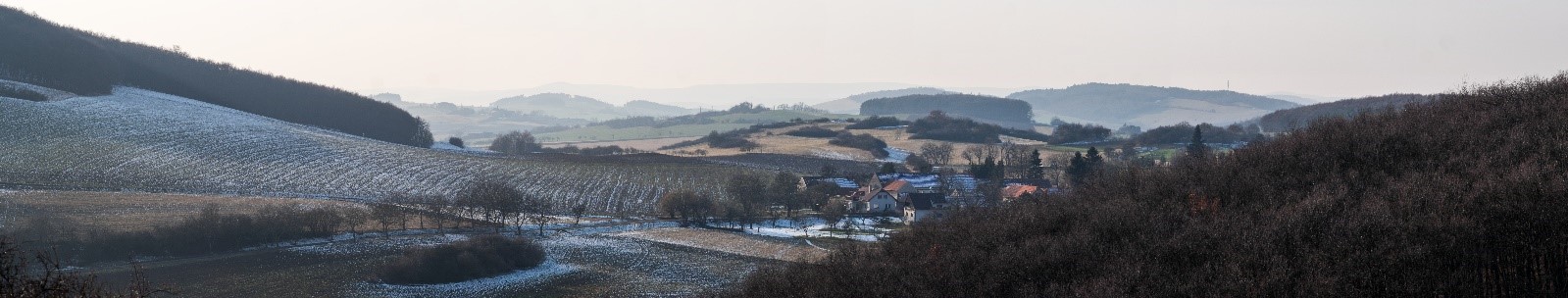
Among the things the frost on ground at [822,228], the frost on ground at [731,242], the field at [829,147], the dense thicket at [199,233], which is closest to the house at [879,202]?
the frost on ground at [822,228]

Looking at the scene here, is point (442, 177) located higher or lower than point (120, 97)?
lower

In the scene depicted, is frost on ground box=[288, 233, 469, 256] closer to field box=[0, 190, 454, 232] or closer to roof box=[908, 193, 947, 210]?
field box=[0, 190, 454, 232]

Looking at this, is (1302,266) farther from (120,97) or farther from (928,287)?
(120,97)

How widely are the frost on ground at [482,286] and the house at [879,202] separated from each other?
29221 millimetres

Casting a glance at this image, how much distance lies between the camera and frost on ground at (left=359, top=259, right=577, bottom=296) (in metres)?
39.1

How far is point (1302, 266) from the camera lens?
18.7m

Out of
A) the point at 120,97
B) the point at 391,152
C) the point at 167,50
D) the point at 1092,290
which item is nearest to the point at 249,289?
the point at 1092,290

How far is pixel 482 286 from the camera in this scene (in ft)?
136

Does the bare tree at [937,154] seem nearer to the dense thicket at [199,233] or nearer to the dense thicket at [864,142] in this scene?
the dense thicket at [864,142]

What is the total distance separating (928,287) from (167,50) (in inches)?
4754

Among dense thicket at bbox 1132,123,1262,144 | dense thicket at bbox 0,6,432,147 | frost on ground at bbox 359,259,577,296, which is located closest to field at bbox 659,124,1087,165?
dense thicket at bbox 1132,123,1262,144

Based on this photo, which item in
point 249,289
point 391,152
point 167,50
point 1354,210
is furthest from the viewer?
point 167,50

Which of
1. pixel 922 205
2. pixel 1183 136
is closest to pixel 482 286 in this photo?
pixel 922 205

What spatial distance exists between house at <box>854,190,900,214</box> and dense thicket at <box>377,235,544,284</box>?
92.4 feet
